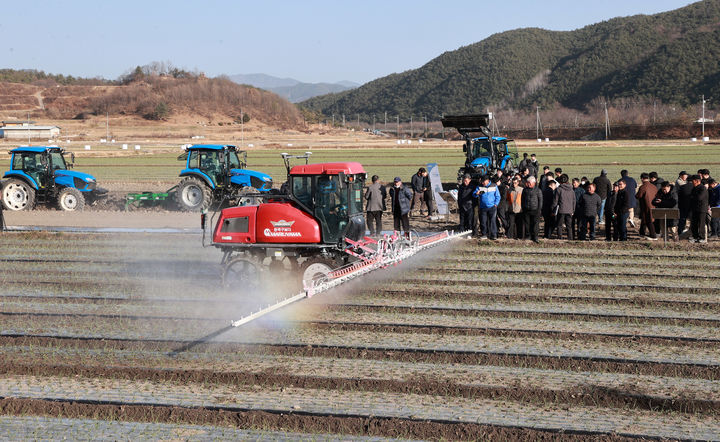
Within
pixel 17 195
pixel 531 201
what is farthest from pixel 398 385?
pixel 17 195

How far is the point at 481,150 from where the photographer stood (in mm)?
26250

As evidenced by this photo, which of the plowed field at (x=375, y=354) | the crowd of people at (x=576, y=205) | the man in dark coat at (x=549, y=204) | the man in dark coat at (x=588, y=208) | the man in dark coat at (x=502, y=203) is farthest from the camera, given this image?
the man in dark coat at (x=502, y=203)

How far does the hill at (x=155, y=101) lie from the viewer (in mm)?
117375

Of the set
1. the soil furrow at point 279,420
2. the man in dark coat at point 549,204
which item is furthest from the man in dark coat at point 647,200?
the soil furrow at point 279,420

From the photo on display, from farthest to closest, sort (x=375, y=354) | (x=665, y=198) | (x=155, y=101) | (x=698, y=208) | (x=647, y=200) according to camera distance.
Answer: (x=155, y=101) → (x=647, y=200) → (x=665, y=198) → (x=698, y=208) → (x=375, y=354)

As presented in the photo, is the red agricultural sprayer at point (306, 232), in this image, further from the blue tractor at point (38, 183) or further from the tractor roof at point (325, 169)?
the blue tractor at point (38, 183)

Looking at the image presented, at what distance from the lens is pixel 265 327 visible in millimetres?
9570

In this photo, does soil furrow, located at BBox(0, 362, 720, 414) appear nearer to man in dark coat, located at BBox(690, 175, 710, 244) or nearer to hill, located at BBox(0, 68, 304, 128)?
man in dark coat, located at BBox(690, 175, 710, 244)

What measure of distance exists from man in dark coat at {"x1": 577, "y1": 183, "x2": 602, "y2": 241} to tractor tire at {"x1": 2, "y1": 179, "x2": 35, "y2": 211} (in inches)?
614

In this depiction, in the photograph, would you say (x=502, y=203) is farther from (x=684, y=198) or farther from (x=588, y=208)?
(x=684, y=198)

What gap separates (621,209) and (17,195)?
56.1 feet

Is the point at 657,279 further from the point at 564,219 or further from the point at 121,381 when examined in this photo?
the point at 121,381

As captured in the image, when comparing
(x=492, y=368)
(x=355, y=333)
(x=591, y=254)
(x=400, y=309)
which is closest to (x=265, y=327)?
(x=355, y=333)

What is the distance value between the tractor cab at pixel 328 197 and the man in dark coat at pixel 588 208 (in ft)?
22.1
